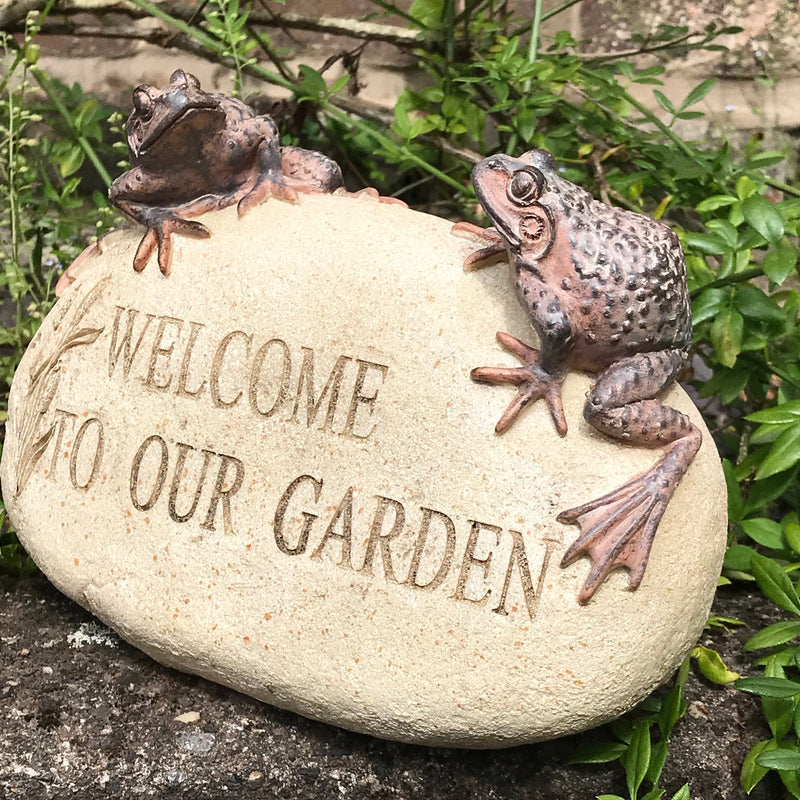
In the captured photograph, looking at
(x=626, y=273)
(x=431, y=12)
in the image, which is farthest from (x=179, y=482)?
(x=431, y=12)

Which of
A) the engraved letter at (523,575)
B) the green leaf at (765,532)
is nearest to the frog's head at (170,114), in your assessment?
the engraved letter at (523,575)

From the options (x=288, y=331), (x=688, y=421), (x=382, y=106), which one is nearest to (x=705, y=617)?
(x=688, y=421)

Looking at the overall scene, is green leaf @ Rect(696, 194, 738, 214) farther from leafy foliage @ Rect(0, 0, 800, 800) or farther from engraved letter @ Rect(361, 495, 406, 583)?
engraved letter @ Rect(361, 495, 406, 583)

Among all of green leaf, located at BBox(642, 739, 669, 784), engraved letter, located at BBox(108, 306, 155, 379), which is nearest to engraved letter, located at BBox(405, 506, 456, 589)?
green leaf, located at BBox(642, 739, 669, 784)

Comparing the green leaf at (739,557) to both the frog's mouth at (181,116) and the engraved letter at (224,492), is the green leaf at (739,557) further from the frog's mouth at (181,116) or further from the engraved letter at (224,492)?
the frog's mouth at (181,116)

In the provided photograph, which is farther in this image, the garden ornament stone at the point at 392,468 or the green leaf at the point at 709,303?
the green leaf at the point at 709,303

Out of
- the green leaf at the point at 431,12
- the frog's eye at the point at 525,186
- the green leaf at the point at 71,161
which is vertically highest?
the green leaf at the point at 431,12

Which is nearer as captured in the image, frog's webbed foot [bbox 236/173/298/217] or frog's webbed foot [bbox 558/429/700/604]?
frog's webbed foot [bbox 558/429/700/604]

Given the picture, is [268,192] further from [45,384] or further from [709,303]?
[709,303]
